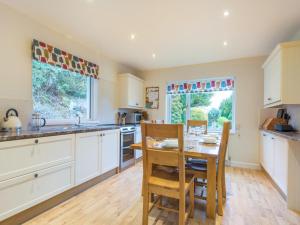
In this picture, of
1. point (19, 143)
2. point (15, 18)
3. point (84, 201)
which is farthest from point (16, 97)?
point (84, 201)

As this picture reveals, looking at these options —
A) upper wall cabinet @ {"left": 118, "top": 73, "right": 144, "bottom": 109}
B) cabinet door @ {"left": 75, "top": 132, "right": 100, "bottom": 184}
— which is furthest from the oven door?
upper wall cabinet @ {"left": 118, "top": 73, "right": 144, "bottom": 109}

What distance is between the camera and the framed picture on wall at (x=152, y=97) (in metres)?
4.68

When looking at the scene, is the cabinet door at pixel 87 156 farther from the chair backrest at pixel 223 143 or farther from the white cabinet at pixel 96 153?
the chair backrest at pixel 223 143

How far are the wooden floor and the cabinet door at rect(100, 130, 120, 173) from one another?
0.31 meters

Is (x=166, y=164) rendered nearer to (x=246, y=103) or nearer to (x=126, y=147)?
(x=126, y=147)

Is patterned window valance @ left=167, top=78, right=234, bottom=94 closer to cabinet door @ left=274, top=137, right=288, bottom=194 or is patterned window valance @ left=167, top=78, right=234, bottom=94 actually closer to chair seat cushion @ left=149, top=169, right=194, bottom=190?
cabinet door @ left=274, top=137, right=288, bottom=194

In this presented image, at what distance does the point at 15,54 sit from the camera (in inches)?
85.0

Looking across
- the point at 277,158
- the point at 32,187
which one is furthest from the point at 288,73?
the point at 32,187

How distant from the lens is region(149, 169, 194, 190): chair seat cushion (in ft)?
4.95

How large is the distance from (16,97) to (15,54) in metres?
0.55

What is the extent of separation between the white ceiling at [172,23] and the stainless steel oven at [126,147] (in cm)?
164

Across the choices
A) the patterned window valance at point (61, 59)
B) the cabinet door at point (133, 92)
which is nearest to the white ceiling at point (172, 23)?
the patterned window valance at point (61, 59)

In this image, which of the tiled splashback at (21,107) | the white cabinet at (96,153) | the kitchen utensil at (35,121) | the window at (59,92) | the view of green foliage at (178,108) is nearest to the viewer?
the tiled splashback at (21,107)

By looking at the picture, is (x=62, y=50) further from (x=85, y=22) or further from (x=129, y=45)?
(x=129, y=45)
